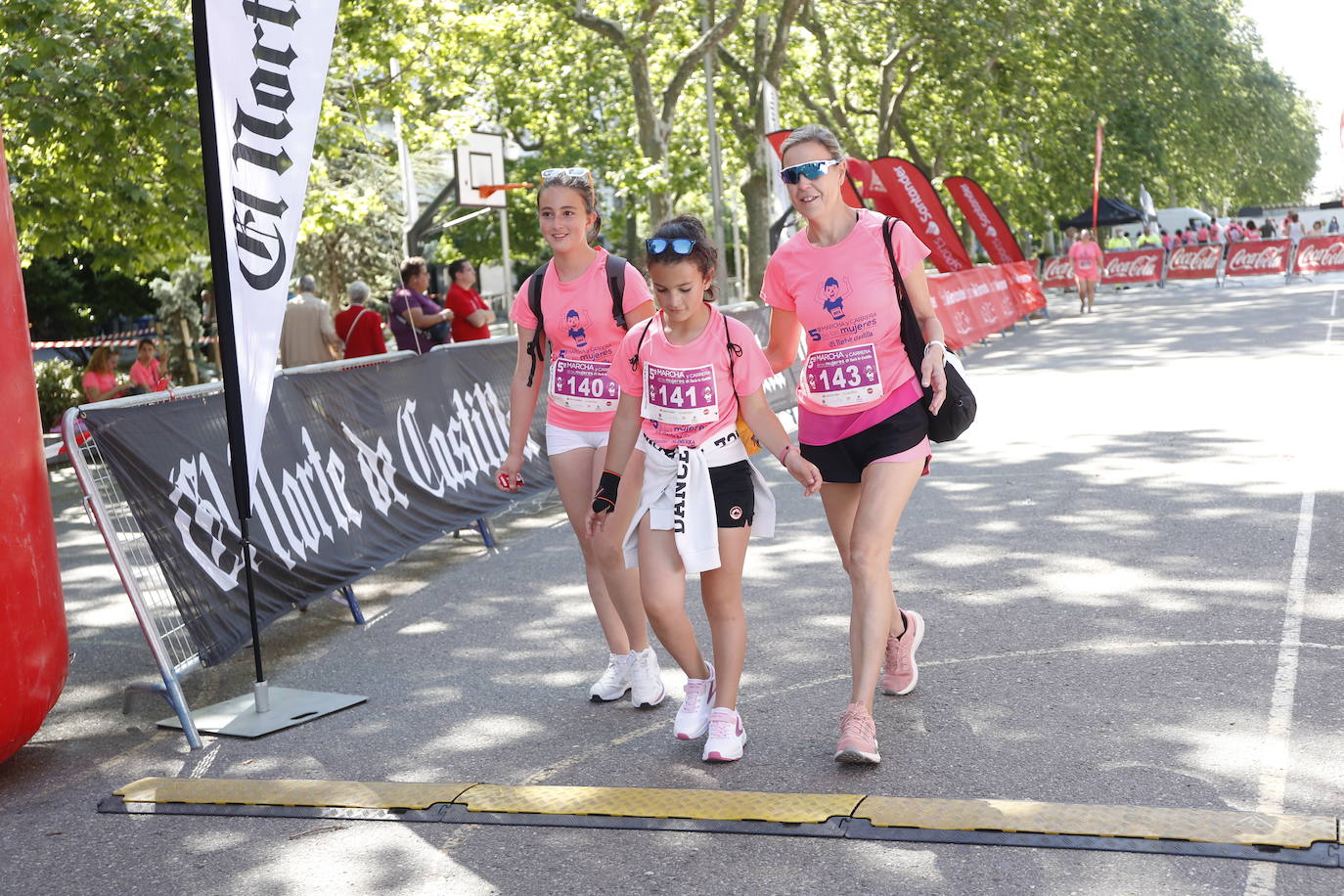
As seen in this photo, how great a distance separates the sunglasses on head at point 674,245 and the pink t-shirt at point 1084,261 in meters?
25.6

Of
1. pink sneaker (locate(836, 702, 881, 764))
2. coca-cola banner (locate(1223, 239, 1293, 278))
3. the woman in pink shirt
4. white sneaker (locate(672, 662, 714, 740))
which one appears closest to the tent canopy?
coca-cola banner (locate(1223, 239, 1293, 278))

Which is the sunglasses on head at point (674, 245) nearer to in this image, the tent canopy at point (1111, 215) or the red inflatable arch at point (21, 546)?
the red inflatable arch at point (21, 546)

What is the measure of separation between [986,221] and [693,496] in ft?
79.8

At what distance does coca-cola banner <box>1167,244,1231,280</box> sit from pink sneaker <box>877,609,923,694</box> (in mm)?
32631

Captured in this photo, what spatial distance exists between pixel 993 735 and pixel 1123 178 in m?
43.9

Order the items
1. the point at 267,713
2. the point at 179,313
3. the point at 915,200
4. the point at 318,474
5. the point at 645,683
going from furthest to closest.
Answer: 1. the point at 179,313
2. the point at 915,200
3. the point at 318,474
4. the point at 267,713
5. the point at 645,683

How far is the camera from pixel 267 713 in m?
5.82

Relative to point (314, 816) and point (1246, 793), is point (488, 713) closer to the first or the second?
point (314, 816)

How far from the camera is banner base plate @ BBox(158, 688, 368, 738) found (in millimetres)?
5648

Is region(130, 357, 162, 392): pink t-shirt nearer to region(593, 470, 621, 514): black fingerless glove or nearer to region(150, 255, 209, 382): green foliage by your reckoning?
region(150, 255, 209, 382): green foliage

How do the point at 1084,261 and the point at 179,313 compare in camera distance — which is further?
the point at 179,313

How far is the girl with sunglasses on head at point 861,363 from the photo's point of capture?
15.7ft

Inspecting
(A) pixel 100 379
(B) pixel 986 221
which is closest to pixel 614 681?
(A) pixel 100 379

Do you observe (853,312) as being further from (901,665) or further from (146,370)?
(146,370)
